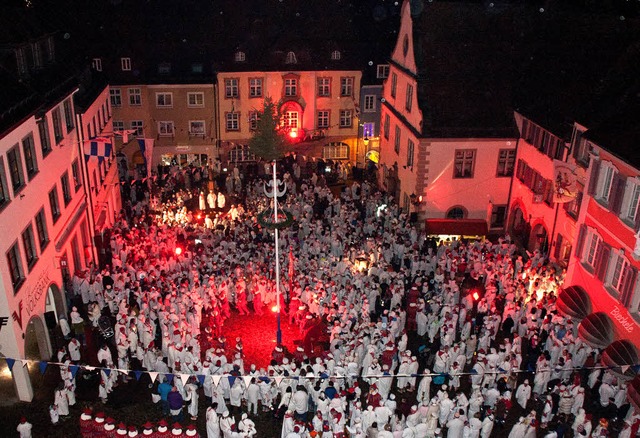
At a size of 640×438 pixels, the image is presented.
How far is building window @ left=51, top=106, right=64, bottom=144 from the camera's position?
2364 centimetres

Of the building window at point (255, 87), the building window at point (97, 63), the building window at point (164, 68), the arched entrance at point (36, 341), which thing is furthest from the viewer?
the building window at point (255, 87)

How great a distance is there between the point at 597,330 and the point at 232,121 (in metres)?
28.4

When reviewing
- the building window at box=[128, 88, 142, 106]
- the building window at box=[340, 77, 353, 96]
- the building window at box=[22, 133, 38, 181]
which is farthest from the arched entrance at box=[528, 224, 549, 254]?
the building window at box=[128, 88, 142, 106]

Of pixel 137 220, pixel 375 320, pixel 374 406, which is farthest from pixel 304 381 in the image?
pixel 137 220

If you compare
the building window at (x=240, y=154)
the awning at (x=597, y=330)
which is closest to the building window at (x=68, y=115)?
the building window at (x=240, y=154)

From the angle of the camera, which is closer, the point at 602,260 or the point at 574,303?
the point at 602,260

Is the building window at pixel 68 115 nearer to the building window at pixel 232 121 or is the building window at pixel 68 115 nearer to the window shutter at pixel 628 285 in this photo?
the building window at pixel 232 121

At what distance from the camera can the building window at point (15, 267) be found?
18.5 metres

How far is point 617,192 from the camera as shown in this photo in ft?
68.0

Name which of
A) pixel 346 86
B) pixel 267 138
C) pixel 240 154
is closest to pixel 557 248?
pixel 267 138

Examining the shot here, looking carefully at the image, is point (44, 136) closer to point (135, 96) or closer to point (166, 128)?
point (135, 96)

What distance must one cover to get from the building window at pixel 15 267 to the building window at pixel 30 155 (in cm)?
298

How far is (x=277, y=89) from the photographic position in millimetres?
41719

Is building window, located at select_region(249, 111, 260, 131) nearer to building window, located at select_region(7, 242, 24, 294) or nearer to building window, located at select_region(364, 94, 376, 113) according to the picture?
building window, located at select_region(364, 94, 376, 113)
